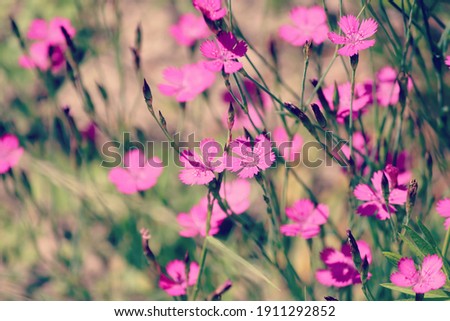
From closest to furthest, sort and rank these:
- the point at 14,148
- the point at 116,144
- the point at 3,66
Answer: the point at 14,148 < the point at 116,144 < the point at 3,66

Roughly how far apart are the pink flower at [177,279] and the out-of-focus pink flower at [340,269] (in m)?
0.19

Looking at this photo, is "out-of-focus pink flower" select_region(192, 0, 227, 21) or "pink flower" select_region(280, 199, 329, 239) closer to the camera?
"out-of-focus pink flower" select_region(192, 0, 227, 21)

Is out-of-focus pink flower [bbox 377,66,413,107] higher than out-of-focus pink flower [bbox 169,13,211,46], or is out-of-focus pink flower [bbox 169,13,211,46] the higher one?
out-of-focus pink flower [bbox 169,13,211,46]

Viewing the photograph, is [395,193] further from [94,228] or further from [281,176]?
[94,228]

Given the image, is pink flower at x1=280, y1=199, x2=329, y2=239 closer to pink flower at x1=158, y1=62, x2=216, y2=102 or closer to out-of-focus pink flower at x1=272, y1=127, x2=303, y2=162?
out-of-focus pink flower at x1=272, y1=127, x2=303, y2=162

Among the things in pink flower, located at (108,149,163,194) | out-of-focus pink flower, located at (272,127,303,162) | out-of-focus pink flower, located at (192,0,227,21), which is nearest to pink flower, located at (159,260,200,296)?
pink flower, located at (108,149,163,194)

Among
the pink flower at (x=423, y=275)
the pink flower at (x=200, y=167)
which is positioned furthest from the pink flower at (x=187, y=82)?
the pink flower at (x=423, y=275)

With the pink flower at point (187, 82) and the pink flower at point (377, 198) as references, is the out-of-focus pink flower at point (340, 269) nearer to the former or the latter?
the pink flower at point (377, 198)

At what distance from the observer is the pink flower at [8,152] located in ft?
3.09

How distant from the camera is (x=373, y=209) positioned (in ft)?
2.55

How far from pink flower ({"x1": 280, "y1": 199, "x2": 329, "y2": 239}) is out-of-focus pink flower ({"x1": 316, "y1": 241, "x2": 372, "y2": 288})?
0.15 feet

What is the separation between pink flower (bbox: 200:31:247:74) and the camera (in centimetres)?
71

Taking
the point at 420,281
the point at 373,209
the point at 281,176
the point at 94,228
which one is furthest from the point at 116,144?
the point at 420,281

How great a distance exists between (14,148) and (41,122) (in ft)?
1.07
